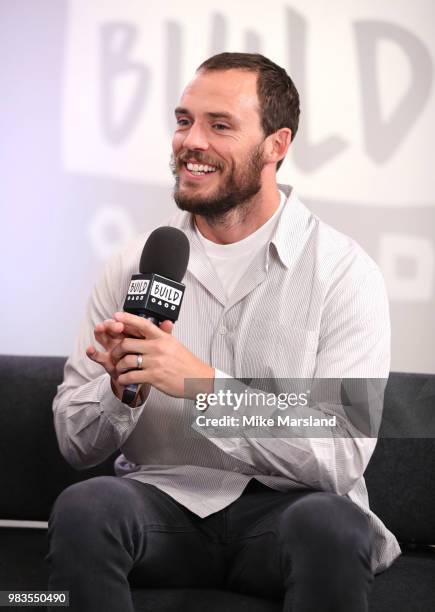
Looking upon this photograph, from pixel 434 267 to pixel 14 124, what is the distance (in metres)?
1.43

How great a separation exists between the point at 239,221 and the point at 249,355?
0.34 m

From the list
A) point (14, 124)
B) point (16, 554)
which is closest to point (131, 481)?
point (16, 554)

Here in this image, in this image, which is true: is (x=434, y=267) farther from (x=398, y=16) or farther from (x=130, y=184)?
(x=130, y=184)

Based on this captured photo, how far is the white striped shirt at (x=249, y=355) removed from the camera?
1.70m

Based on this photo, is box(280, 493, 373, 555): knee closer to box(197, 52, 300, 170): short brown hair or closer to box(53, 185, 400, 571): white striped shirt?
box(53, 185, 400, 571): white striped shirt

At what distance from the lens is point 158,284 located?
4.67ft

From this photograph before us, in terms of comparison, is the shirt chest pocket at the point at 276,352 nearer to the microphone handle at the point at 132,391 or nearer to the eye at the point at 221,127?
the microphone handle at the point at 132,391

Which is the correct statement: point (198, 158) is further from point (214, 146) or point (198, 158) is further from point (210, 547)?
point (210, 547)

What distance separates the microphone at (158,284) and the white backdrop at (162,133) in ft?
4.21

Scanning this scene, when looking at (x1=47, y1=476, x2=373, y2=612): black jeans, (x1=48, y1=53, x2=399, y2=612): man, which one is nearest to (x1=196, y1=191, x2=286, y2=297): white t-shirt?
(x1=48, y1=53, x2=399, y2=612): man

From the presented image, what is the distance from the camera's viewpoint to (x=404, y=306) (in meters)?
2.82

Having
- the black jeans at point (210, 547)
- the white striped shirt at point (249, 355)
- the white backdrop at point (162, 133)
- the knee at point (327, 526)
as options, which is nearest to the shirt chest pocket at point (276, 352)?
the white striped shirt at point (249, 355)

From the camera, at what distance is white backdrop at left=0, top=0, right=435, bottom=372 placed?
9.32 feet

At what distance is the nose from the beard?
0.05ft
